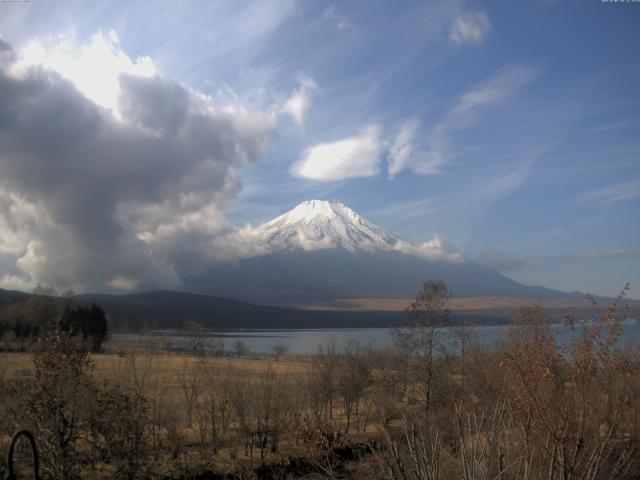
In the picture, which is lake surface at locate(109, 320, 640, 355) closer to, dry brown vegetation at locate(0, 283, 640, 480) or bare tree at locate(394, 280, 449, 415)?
bare tree at locate(394, 280, 449, 415)

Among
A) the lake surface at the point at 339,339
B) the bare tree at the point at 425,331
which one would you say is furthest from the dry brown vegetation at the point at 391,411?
the lake surface at the point at 339,339

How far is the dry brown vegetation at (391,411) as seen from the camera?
25.2 feet

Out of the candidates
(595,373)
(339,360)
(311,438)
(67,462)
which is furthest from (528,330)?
(339,360)

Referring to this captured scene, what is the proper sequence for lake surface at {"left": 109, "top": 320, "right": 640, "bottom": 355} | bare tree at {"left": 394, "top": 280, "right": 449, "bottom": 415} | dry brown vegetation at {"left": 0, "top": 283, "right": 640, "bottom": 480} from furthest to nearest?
bare tree at {"left": 394, "top": 280, "right": 449, "bottom": 415} < lake surface at {"left": 109, "top": 320, "right": 640, "bottom": 355} < dry brown vegetation at {"left": 0, "top": 283, "right": 640, "bottom": 480}

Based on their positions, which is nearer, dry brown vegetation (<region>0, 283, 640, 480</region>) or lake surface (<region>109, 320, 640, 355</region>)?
dry brown vegetation (<region>0, 283, 640, 480</region>)

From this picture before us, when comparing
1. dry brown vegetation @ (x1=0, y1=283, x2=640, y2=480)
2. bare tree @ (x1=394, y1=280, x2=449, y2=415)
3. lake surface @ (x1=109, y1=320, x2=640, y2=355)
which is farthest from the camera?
bare tree @ (x1=394, y1=280, x2=449, y2=415)

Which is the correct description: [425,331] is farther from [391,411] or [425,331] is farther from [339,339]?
[339,339]

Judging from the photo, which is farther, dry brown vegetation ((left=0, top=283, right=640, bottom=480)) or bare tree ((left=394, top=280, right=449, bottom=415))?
bare tree ((left=394, top=280, right=449, bottom=415))

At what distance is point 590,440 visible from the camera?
8.76m

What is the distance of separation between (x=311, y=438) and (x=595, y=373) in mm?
16150

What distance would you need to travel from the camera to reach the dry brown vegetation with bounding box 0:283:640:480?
767cm

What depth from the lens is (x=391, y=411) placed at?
28875mm

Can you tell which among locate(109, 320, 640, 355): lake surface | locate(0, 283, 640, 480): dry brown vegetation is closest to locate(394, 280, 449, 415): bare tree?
locate(0, 283, 640, 480): dry brown vegetation

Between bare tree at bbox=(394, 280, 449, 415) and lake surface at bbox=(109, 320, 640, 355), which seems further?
bare tree at bbox=(394, 280, 449, 415)
